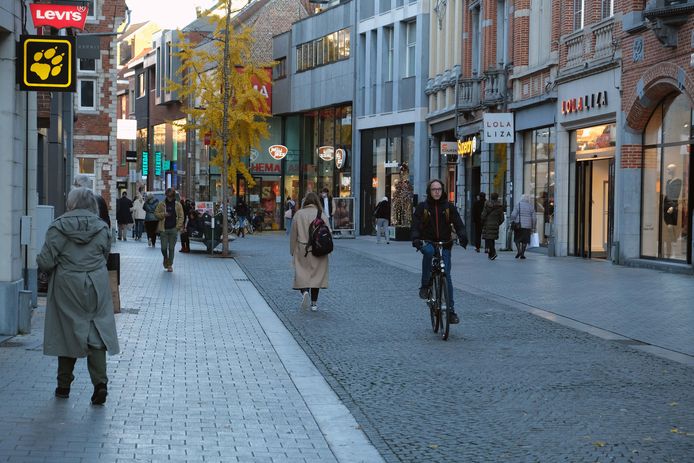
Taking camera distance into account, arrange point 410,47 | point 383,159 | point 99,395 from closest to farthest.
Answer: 1. point 99,395
2. point 410,47
3. point 383,159

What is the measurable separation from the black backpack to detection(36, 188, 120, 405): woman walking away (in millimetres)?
7764

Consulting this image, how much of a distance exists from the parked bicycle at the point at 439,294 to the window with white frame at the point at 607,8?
52.9 feet

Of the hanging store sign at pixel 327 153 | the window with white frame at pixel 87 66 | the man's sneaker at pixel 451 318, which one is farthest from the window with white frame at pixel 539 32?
the window with white frame at pixel 87 66

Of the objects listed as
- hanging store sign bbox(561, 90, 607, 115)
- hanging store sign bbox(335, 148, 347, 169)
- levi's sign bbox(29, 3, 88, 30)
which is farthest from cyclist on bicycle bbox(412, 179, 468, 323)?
hanging store sign bbox(335, 148, 347, 169)

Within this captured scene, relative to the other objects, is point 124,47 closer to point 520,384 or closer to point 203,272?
point 203,272

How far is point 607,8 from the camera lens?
28812 millimetres

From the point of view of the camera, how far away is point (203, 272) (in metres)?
25.3

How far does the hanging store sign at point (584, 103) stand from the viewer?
93.3 ft

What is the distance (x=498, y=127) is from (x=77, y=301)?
2618 centimetres

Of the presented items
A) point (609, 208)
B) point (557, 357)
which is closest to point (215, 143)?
point (609, 208)

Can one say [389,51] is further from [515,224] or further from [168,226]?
[168,226]

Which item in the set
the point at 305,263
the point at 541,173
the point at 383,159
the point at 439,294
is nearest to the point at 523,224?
the point at 541,173

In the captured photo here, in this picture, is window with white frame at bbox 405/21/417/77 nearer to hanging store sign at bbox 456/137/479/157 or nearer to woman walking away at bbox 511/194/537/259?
hanging store sign at bbox 456/137/479/157

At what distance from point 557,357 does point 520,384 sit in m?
1.84
